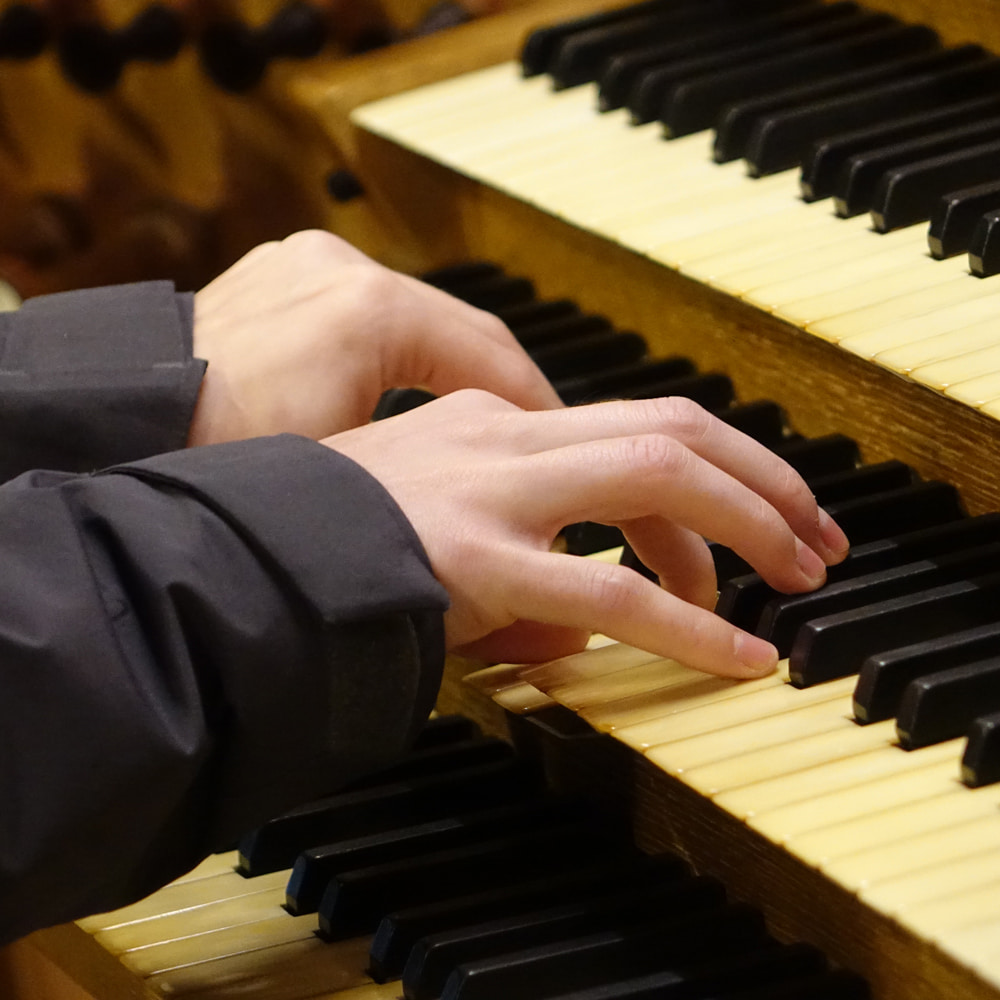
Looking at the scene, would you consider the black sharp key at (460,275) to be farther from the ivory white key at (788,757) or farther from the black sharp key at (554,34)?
the ivory white key at (788,757)

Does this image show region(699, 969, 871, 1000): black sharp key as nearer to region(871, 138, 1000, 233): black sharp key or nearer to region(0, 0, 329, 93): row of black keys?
region(871, 138, 1000, 233): black sharp key

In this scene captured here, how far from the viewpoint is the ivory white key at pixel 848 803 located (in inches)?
29.5

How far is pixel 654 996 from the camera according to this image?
77cm

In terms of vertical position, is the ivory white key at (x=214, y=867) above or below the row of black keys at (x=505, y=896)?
below

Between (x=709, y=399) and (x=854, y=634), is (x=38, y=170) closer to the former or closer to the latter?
(x=709, y=399)

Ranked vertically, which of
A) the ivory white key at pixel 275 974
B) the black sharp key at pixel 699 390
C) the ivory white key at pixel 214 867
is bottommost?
the ivory white key at pixel 214 867

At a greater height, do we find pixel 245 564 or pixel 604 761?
pixel 245 564

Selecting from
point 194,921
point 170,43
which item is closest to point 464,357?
point 194,921

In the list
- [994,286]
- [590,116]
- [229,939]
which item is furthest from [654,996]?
[590,116]

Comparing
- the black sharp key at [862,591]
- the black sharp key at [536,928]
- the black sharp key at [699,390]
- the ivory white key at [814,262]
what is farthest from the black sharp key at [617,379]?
the black sharp key at [536,928]

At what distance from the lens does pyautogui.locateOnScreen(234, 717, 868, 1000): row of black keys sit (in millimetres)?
792

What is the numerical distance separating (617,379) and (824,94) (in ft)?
0.98

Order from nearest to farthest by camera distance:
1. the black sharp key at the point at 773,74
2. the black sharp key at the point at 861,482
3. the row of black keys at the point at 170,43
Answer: the black sharp key at the point at 861,482
the black sharp key at the point at 773,74
the row of black keys at the point at 170,43

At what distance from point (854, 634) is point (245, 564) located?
1.06 ft
